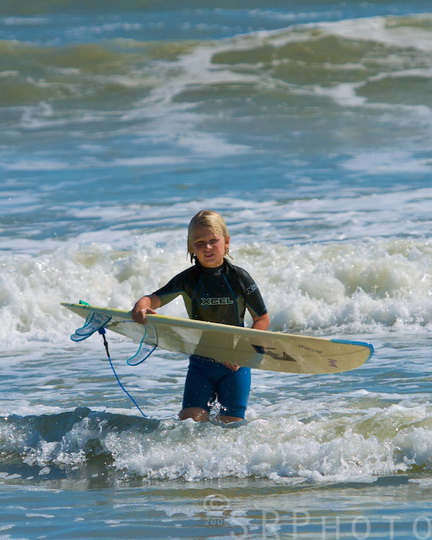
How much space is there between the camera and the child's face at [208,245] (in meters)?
5.05

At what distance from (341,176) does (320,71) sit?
7.65 meters

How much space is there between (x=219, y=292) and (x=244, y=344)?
35 centimetres

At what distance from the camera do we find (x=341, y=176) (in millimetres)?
16781

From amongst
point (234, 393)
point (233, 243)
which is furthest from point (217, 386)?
point (233, 243)

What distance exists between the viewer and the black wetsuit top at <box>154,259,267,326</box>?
521 centimetres

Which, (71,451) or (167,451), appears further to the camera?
(71,451)

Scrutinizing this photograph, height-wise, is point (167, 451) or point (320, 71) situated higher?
point (320, 71)

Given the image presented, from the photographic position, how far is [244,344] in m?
5.19

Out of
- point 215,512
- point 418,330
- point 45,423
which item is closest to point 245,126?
point 418,330

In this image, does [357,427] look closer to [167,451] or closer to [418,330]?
[167,451]

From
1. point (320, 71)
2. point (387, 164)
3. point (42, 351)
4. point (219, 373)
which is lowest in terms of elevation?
point (42, 351)
